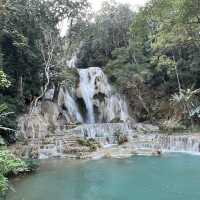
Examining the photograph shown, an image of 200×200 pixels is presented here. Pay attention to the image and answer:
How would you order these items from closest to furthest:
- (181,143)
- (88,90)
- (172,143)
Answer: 1. (181,143)
2. (172,143)
3. (88,90)

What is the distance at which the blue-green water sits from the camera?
9312 millimetres

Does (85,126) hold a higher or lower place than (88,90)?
lower

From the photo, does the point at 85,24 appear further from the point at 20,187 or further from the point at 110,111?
the point at 20,187

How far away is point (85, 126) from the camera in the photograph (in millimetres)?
18969

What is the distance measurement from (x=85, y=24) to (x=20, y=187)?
46.3 ft

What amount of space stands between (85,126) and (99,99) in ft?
16.3

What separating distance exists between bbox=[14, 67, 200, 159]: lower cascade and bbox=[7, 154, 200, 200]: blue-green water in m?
1.82

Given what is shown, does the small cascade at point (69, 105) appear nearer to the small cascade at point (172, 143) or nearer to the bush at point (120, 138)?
the bush at point (120, 138)

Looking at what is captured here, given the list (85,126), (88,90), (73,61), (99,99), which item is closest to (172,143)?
(85,126)

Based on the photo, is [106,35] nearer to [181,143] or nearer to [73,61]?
[73,61]

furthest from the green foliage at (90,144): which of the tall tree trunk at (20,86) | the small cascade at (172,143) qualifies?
the tall tree trunk at (20,86)


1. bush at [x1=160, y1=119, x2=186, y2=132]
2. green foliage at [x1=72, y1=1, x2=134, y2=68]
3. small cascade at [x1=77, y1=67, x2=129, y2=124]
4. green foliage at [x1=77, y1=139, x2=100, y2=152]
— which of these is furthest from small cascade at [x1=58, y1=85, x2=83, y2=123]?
green foliage at [x1=72, y1=1, x2=134, y2=68]

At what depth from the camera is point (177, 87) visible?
24031 millimetres

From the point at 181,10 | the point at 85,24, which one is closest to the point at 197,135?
the point at 85,24
